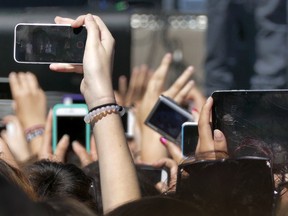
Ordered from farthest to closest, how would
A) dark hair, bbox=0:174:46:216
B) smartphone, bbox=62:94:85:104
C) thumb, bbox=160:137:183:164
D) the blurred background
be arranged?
the blurred background < smartphone, bbox=62:94:85:104 < thumb, bbox=160:137:183:164 < dark hair, bbox=0:174:46:216

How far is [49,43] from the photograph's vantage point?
7.29 feet

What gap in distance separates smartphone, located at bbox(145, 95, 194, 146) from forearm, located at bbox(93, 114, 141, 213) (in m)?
0.95

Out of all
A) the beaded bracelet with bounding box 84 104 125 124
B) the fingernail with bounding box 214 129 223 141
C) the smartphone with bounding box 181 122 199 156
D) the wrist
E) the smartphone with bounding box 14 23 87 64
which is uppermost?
the smartphone with bounding box 14 23 87 64

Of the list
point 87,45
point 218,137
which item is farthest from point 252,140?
point 87,45

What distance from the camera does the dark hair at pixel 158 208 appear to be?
5.22ft

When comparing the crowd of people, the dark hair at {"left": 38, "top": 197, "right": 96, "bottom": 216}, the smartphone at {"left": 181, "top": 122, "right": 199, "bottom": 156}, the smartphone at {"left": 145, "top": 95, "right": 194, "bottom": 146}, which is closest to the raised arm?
the crowd of people

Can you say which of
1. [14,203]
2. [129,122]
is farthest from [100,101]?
[129,122]

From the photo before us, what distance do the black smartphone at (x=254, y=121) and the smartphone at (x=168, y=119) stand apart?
751mm

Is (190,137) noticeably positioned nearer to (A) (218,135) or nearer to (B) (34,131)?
(A) (218,135)

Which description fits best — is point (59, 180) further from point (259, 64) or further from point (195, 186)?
point (259, 64)

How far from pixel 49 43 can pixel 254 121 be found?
1.71 feet

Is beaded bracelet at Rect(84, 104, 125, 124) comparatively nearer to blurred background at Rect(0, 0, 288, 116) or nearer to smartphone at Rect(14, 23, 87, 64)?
smartphone at Rect(14, 23, 87, 64)

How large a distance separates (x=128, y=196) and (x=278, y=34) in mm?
2797

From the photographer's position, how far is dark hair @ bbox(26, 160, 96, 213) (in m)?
2.16
